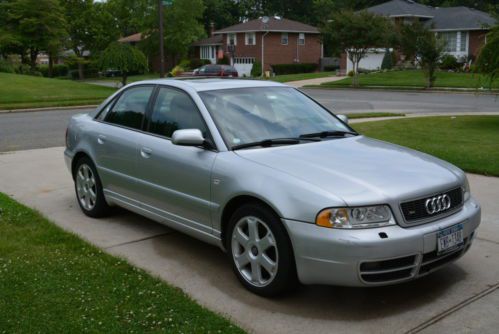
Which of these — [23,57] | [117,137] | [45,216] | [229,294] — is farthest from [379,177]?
[23,57]

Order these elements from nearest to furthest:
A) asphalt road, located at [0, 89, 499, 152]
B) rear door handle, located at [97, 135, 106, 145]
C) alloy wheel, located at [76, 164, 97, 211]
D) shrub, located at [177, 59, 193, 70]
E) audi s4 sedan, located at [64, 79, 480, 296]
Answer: audi s4 sedan, located at [64, 79, 480, 296]
rear door handle, located at [97, 135, 106, 145]
alloy wheel, located at [76, 164, 97, 211]
asphalt road, located at [0, 89, 499, 152]
shrub, located at [177, 59, 193, 70]

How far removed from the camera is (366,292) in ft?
14.9

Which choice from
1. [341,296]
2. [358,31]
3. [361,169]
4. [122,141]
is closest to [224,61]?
[358,31]

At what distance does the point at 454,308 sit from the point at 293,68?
57.3 metres

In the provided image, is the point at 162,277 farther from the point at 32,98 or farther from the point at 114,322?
the point at 32,98

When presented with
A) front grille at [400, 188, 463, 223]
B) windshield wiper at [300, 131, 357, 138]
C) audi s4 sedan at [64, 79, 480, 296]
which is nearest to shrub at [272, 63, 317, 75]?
audi s4 sedan at [64, 79, 480, 296]

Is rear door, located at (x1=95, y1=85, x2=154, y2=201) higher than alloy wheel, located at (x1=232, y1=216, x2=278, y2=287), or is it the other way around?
rear door, located at (x1=95, y1=85, x2=154, y2=201)

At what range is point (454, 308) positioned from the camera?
4.21 meters

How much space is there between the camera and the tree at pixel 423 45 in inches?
1328

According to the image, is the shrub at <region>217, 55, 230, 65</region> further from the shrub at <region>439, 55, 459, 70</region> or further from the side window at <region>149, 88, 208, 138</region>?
the side window at <region>149, 88, 208, 138</region>

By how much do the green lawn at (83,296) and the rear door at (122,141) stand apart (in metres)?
0.74

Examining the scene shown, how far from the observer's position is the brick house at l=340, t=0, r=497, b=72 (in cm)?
5025

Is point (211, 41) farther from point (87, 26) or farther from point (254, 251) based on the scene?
point (254, 251)

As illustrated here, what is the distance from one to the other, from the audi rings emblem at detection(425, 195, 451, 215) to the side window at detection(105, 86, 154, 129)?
2948 millimetres
